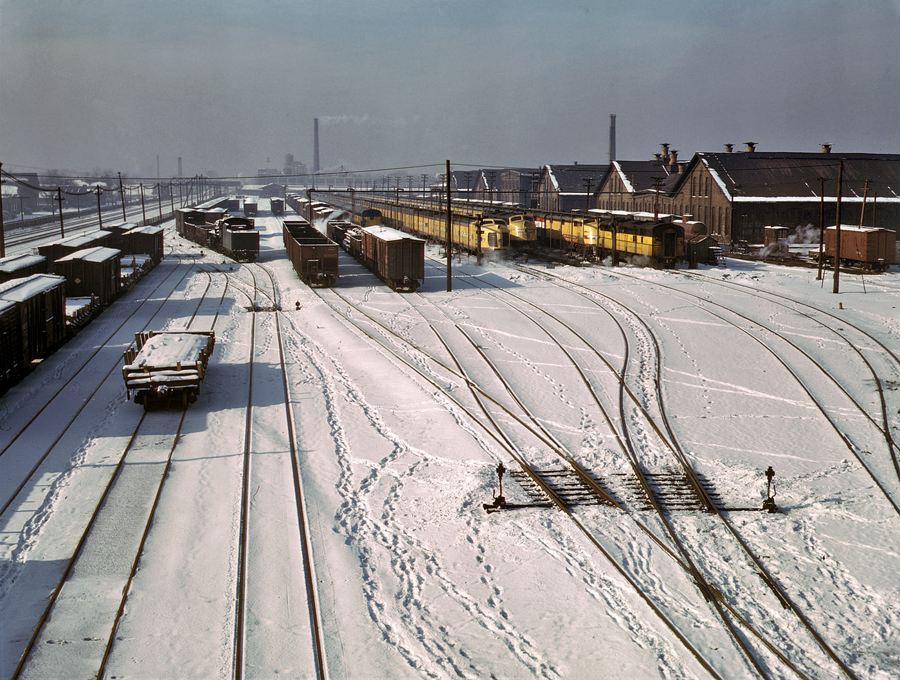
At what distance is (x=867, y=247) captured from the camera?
43.3m

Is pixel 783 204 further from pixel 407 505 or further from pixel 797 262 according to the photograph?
pixel 407 505

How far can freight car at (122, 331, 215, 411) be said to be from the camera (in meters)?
18.3

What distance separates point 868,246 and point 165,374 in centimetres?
→ 4053

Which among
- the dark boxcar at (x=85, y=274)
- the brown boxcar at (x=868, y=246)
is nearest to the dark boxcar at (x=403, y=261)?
the dark boxcar at (x=85, y=274)

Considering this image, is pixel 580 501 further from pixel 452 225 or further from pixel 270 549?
pixel 452 225

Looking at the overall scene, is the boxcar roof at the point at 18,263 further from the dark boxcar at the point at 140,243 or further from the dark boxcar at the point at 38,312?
the dark boxcar at the point at 140,243

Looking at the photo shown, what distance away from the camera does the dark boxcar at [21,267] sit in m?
28.9

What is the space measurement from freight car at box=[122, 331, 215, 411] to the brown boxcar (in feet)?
128

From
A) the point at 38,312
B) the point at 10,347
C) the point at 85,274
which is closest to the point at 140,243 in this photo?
the point at 85,274

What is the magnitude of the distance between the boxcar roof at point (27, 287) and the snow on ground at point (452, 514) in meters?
2.44

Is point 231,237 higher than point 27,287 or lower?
higher

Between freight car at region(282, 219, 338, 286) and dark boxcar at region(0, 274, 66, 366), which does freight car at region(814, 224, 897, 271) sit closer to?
freight car at region(282, 219, 338, 286)

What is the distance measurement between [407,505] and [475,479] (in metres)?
1.55

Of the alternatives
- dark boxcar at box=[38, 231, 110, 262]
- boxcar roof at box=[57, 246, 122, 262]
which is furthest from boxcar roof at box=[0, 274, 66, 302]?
dark boxcar at box=[38, 231, 110, 262]
